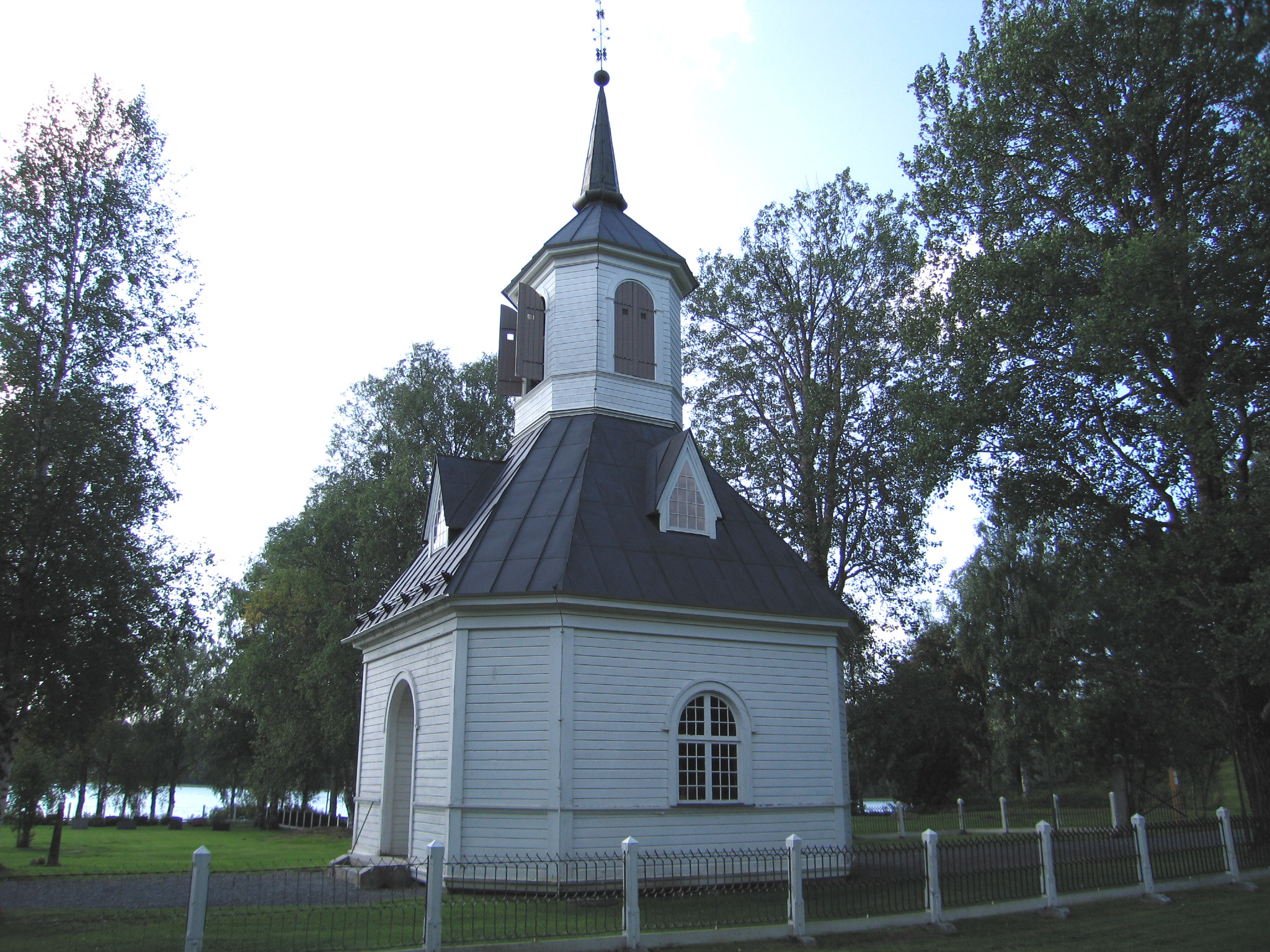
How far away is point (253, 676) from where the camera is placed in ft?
113

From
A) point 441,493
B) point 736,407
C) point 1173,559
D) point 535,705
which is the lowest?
point 535,705

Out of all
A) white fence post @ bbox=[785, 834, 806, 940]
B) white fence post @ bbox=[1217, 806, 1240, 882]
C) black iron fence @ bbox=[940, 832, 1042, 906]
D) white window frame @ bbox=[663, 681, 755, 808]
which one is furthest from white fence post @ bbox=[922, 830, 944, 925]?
white fence post @ bbox=[1217, 806, 1240, 882]

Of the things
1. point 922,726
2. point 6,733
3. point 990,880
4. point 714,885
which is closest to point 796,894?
point 714,885

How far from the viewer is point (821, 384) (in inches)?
1050

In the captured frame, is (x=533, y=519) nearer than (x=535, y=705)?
No

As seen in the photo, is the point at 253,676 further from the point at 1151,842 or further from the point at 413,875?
the point at 1151,842

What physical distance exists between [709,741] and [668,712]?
3.09 ft

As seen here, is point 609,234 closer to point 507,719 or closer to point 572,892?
point 507,719

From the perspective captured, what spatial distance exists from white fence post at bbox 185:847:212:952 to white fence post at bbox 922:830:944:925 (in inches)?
354

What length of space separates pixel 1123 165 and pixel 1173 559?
8.48m

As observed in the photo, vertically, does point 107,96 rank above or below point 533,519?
above

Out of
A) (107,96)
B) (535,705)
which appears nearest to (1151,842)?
(535,705)

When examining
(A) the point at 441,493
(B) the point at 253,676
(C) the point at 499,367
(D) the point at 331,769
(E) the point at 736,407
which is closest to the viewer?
(A) the point at 441,493

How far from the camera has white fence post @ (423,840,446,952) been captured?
975cm
